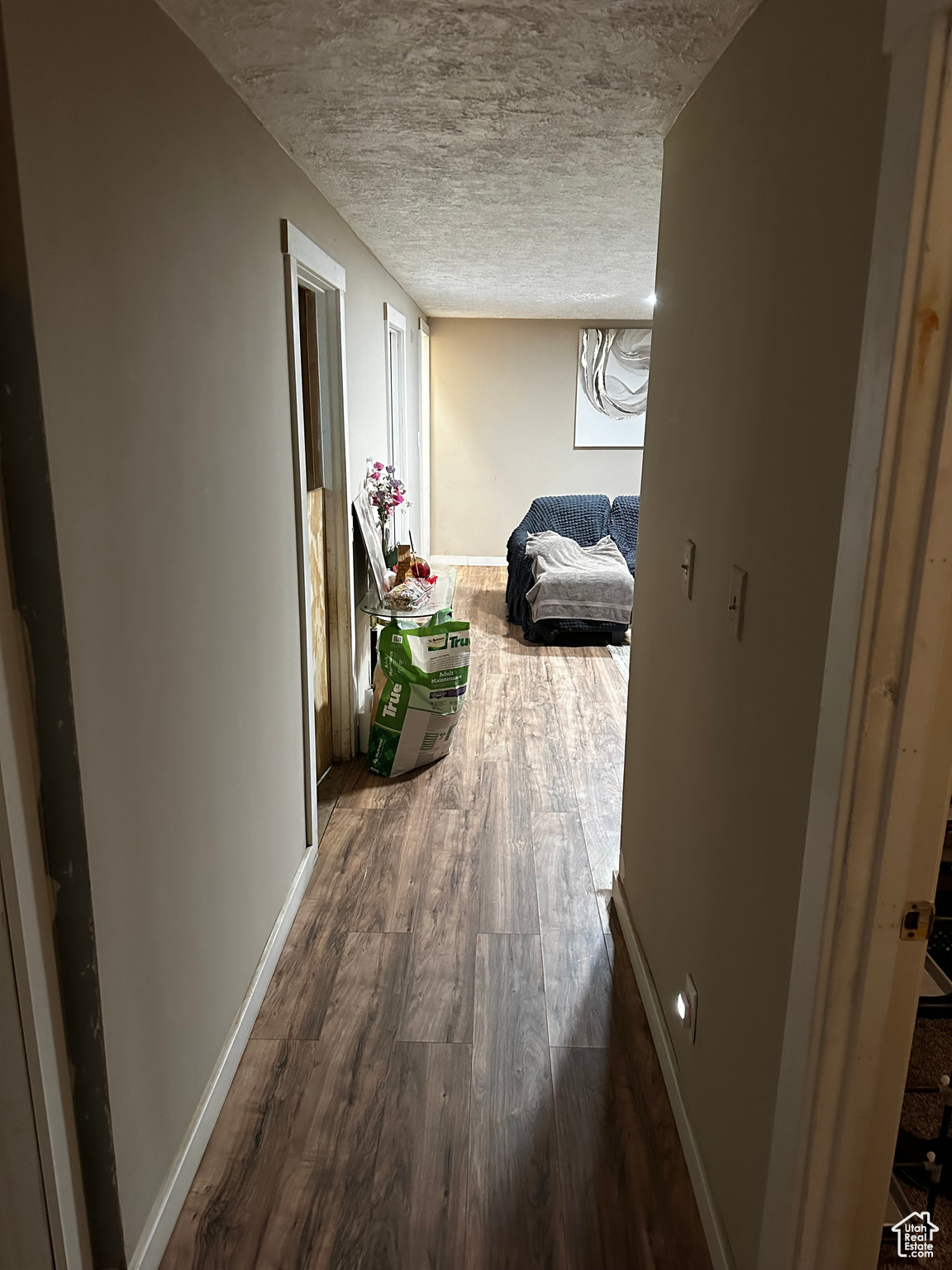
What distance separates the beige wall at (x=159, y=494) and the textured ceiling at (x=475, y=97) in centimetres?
16

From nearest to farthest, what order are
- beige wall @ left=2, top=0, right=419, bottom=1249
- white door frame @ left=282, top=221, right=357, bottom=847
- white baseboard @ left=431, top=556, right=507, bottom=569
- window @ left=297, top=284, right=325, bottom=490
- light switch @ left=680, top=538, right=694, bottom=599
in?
beige wall @ left=2, top=0, right=419, bottom=1249, light switch @ left=680, top=538, right=694, bottom=599, white door frame @ left=282, top=221, right=357, bottom=847, window @ left=297, top=284, right=325, bottom=490, white baseboard @ left=431, top=556, right=507, bottom=569

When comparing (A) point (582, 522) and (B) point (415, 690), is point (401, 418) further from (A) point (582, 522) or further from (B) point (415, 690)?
(B) point (415, 690)

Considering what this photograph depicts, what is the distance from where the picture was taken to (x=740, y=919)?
1.53 metres

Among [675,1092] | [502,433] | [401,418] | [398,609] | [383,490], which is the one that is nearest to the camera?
[675,1092]

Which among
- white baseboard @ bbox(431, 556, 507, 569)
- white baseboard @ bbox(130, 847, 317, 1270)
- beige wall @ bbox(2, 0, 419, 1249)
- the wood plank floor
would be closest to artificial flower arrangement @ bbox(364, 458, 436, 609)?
the wood plank floor

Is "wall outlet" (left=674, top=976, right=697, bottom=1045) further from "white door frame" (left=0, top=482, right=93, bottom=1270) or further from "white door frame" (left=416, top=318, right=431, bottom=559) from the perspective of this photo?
"white door frame" (left=416, top=318, right=431, bottom=559)

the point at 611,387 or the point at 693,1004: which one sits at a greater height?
the point at 611,387

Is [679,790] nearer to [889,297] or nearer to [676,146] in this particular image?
[889,297]

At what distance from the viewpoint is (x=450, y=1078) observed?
207cm

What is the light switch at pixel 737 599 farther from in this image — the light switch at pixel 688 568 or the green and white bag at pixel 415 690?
the green and white bag at pixel 415 690

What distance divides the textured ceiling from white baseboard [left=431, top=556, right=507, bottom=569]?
4.69 meters

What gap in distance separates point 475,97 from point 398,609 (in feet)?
7.10

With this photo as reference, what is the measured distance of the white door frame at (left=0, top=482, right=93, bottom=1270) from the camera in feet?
3.91

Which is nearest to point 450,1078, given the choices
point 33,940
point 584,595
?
point 33,940
